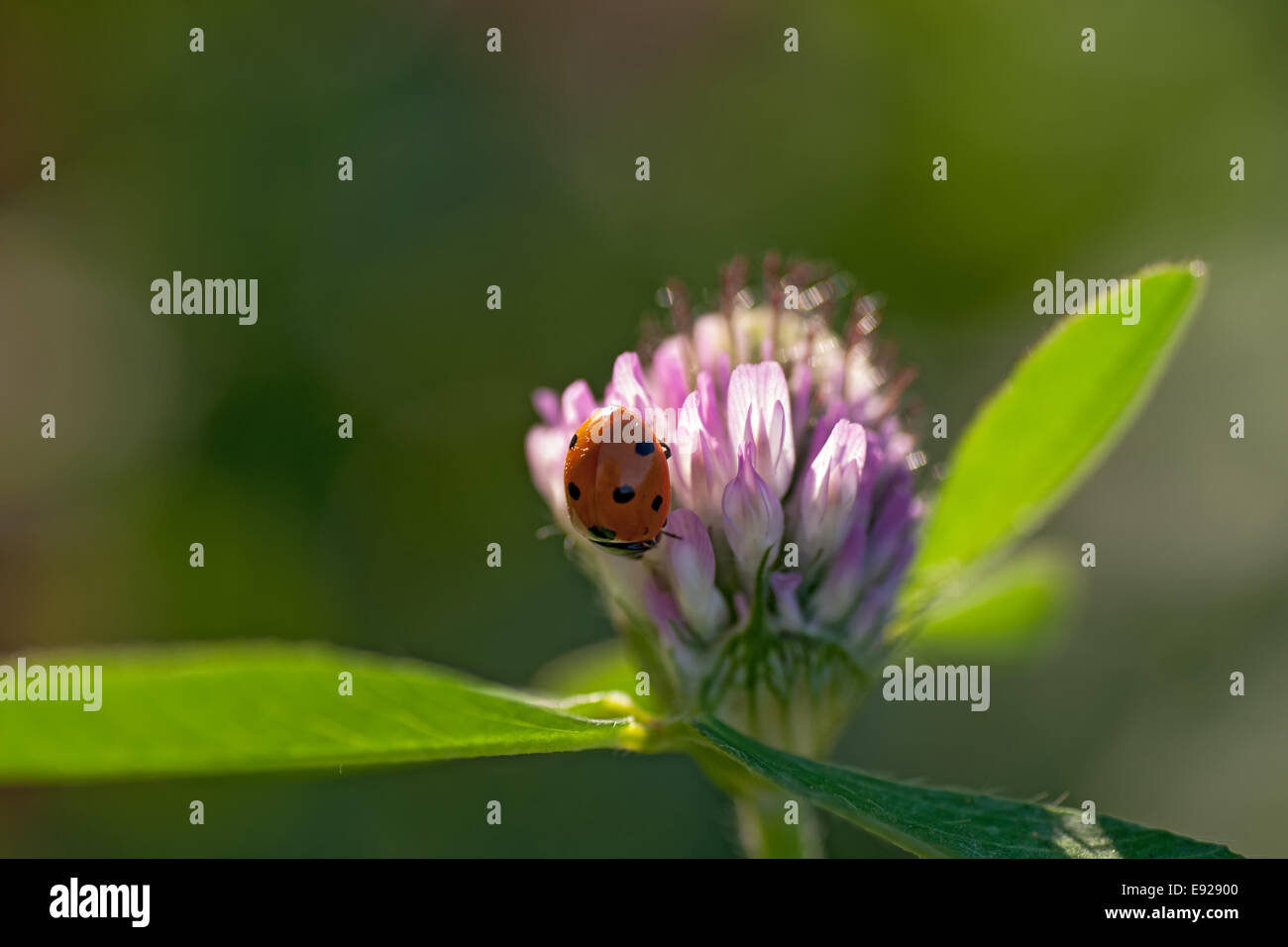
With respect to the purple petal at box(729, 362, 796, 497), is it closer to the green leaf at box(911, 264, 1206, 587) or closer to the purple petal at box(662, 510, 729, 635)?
the purple petal at box(662, 510, 729, 635)

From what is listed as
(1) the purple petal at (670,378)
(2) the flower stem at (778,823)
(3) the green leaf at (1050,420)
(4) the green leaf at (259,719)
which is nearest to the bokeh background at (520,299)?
(3) the green leaf at (1050,420)

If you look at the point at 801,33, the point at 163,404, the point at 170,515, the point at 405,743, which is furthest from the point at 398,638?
the point at 801,33

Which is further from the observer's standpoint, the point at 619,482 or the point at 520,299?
the point at 520,299

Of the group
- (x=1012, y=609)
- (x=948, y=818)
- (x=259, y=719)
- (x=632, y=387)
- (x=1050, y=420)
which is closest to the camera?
(x=259, y=719)

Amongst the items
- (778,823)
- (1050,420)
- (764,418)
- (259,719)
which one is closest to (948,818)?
(778,823)

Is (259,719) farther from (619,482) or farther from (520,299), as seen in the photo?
(520,299)
